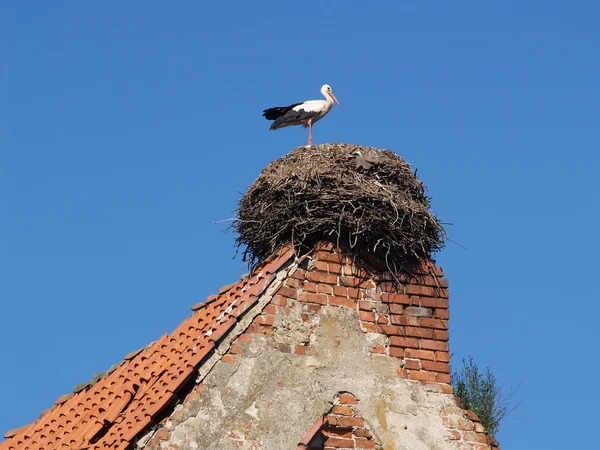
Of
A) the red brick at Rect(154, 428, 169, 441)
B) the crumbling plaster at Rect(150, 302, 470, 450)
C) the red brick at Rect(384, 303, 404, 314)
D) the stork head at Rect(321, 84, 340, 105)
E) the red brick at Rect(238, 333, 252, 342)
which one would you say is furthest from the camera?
the stork head at Rect(321, 84, 340, 105)

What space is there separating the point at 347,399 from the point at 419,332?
1.02 meters

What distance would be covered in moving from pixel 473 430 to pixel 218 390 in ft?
7.61

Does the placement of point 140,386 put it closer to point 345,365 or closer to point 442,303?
point 345,365

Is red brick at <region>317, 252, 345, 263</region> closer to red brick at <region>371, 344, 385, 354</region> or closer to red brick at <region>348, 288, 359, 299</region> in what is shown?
red brick at <region>348, 288, 359, 299</region>

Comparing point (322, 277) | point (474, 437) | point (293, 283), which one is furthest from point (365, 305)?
point (474, 437)

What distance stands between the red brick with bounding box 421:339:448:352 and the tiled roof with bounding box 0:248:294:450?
1.39 m

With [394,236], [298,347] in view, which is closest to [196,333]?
[298,347]

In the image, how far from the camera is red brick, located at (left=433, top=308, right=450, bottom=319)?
442 inches

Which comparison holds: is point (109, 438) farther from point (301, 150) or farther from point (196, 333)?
point (301, 150)

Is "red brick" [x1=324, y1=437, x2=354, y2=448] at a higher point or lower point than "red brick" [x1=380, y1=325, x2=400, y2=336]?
lower

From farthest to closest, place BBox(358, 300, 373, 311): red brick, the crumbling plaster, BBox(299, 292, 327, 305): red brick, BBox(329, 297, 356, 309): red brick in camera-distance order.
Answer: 1. BBox(358, 300, 373, 311): red brick
2. BBox(329, 297, 356, 309): red brick
3. BBox(299, 292, 327, 305): red brick
4. the crumbling plaster

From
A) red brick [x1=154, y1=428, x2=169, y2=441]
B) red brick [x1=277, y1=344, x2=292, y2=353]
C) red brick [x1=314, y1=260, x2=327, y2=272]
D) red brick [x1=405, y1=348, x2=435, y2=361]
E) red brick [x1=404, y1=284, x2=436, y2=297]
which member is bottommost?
red brick [x1=154, y1=428, x2=169, y2=441]

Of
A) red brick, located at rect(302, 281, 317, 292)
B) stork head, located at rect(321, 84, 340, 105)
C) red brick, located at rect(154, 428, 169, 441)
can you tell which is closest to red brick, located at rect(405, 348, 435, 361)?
red brick, located at rect(302, 281, 317, 292)

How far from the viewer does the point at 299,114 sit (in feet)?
48.6
